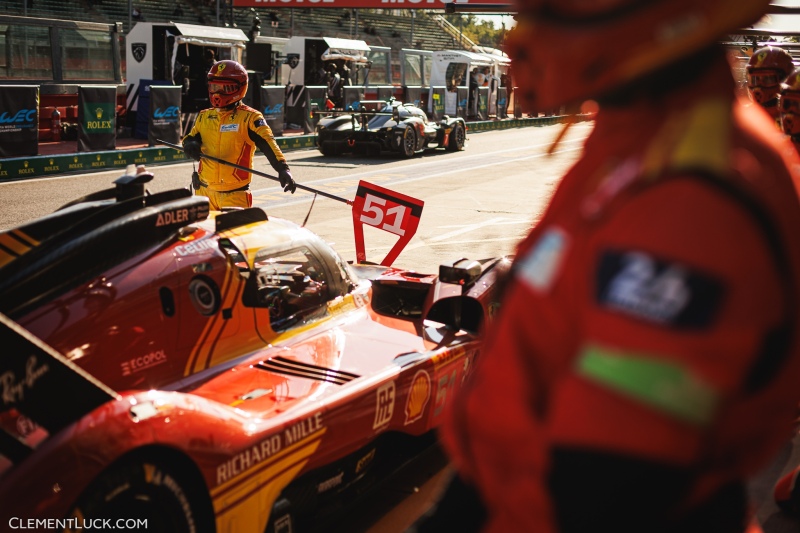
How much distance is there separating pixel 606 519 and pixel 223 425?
2.38 m

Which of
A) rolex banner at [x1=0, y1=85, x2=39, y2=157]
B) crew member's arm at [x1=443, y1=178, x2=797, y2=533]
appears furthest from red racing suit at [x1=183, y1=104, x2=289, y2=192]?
rolex banner at [x1=0, y1=85, x2=39, y2=157]

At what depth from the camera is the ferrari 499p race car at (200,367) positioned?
298 centimetres

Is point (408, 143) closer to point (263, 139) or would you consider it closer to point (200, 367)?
point (263, 139)

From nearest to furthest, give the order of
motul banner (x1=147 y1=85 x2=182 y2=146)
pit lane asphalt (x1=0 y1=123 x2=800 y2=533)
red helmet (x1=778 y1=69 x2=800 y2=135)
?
1. pit lane asphalt (x1=0 y1=123 x2=800 y2=533)
2. red helmet (x1=778 y1=69 x2=800 y2=135)
3. motul banner (x1=147 y1=85 x2=182 y2=146)

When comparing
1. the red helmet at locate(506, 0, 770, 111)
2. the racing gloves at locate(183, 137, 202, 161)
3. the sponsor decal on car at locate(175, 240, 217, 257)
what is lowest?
the sponsor decal on car at locate(175, 240, 217, 257)

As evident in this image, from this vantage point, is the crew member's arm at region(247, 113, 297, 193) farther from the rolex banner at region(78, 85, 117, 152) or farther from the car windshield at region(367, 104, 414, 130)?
the car windshield at region(367, 104, 414, 130)

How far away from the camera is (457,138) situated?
24.8 m

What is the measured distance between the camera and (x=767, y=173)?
1.29m

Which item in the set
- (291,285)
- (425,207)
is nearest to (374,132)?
(425,207)

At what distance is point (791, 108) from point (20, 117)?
1454cm

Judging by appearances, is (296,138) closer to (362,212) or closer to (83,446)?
(362,212)

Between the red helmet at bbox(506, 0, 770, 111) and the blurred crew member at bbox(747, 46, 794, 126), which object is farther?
the blurred crew member at bbox(747, 46, 794, 126)

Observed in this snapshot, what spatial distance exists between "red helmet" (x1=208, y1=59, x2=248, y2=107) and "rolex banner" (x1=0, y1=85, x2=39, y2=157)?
9.83 meters

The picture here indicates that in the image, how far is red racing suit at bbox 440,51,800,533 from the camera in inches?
45.1
